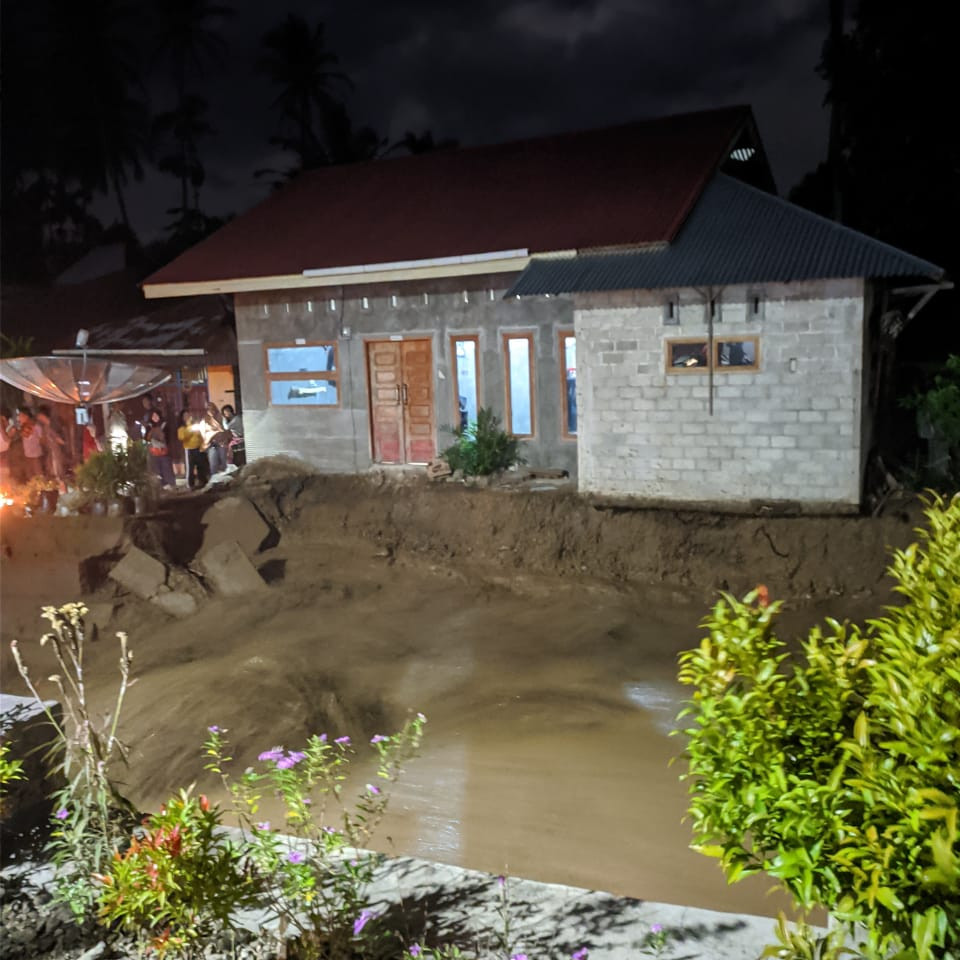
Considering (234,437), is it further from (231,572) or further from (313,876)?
(313,876)

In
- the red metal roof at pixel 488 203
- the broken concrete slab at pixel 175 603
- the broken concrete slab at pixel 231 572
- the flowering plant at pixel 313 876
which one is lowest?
the broken concrete slab at pixel 175 603

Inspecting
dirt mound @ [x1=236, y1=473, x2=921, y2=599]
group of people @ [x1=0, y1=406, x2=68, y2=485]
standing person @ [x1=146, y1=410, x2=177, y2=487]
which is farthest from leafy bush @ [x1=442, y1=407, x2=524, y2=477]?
group of people @ [x1=0, y1=406, x2=68, y2=485]

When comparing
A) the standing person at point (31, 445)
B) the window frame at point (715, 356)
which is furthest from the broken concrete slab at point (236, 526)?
the window frame at point (715, 356)

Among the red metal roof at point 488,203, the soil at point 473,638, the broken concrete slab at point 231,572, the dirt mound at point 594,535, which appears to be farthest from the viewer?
the red metal roof at point 488,203

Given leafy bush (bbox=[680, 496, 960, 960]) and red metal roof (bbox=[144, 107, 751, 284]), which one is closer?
leafy bush (bbox=[680, 496, 960, 960])

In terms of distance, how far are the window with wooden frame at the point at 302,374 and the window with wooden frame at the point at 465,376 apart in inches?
88.3

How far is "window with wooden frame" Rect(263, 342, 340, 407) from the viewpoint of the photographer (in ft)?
48.9

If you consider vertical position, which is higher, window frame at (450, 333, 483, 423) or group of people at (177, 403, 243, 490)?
window frame at (450, 333, 483, 423)

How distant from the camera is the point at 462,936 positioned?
369 cm

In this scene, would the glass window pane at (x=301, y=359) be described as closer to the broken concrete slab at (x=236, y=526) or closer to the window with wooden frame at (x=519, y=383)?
the broken concrete slab at (x=236, y=526)

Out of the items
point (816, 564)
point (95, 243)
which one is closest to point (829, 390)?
point (816, 564)

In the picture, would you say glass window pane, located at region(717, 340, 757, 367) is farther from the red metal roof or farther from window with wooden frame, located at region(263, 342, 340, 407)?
window with wooden frame, located at region(263, 342, 340, 407)

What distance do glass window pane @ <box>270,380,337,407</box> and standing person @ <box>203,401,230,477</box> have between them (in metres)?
1.24

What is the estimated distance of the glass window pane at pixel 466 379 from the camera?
13914 millimetres
